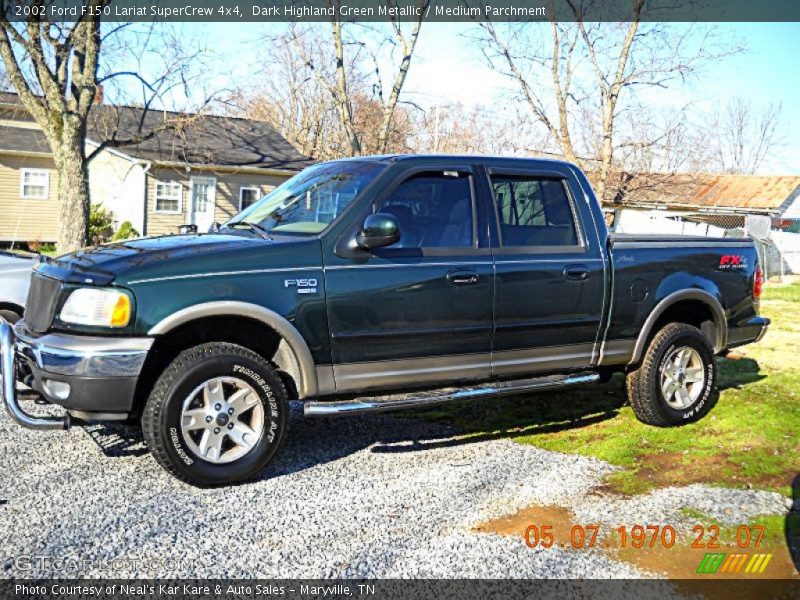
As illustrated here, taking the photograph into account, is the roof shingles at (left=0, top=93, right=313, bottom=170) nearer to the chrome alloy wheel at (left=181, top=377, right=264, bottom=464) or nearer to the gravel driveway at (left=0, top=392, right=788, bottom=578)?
the gravel driveway at (left=0, top=392, right=788, bottom=578)

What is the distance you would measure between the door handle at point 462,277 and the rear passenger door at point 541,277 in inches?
7.3

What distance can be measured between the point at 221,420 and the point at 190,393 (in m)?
0.26

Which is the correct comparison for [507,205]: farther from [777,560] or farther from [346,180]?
[777,560]

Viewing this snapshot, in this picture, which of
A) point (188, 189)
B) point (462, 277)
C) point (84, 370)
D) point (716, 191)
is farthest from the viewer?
point (716, 191)

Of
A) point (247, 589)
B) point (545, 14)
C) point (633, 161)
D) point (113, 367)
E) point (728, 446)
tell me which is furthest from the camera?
point (633, 161)

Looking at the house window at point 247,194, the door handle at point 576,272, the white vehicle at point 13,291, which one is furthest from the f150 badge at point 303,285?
the house window at point 247,194

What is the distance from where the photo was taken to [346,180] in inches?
214

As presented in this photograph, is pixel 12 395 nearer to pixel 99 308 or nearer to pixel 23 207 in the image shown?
pixel 99 308

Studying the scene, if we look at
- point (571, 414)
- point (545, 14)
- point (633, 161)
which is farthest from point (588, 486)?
point (633, 161)

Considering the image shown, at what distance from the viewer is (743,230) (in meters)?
21.6

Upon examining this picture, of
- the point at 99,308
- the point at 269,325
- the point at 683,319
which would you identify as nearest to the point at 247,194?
the point at 683,319

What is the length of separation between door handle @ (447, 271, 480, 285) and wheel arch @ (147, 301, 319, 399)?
3.58 feet

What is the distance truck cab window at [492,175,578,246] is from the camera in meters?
5.68

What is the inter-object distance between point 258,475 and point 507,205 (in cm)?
258
